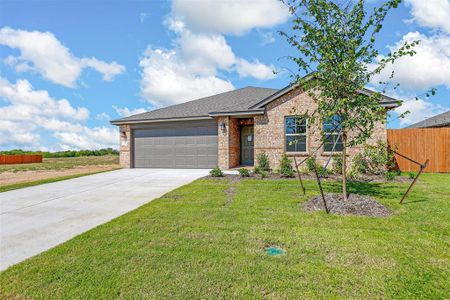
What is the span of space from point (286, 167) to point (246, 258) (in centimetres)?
748

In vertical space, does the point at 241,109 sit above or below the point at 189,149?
above

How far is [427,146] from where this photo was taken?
37.9 ft

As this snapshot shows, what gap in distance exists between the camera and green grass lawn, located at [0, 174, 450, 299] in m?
2.55

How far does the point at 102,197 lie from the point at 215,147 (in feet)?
24.4

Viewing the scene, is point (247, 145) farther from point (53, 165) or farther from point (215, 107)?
point (53, 165)

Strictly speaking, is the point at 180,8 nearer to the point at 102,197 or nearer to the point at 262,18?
the point at 262,18

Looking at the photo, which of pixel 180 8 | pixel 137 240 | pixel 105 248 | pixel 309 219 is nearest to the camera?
pixel 105 248

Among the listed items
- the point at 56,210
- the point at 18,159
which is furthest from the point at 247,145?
the point at 18,159

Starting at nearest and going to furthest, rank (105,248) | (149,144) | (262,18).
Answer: (105,248) → (262,18) → (149,144)

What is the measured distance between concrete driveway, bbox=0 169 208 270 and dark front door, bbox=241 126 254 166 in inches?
263

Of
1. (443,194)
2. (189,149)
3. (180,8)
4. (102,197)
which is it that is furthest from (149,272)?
(189,149)

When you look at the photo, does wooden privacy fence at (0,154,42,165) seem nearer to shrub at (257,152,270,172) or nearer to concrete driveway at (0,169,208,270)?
concrete driveway at (0,169,208,270)

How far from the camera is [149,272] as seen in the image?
9.46ft

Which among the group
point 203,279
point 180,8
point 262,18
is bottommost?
point 203,279
